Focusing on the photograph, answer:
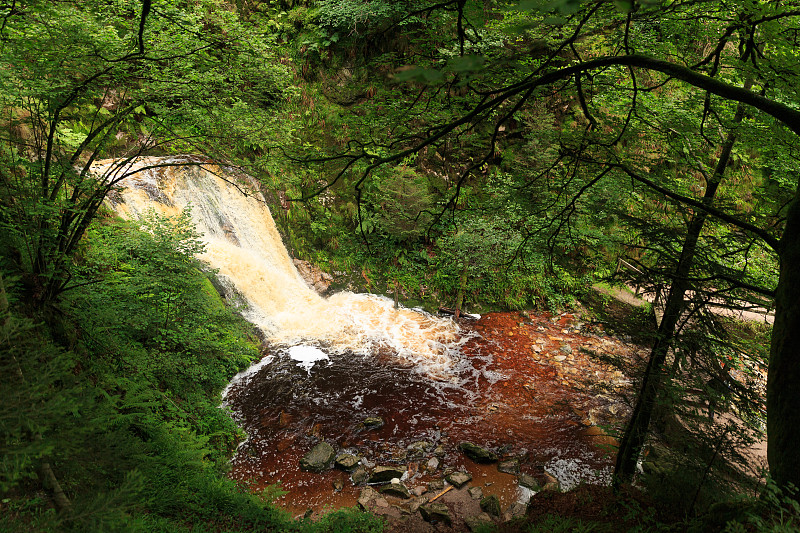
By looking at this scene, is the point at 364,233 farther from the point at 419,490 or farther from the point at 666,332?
the point at 419,490

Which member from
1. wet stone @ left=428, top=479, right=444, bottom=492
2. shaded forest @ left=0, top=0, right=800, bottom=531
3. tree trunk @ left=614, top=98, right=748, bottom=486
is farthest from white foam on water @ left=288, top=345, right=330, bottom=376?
tree trunk @ left=614, top=98, right=748, bottom=486

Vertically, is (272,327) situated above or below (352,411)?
above

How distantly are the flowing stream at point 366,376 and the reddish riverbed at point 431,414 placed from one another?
3 centimetres

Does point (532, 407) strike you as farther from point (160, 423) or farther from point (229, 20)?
point (229, 20)

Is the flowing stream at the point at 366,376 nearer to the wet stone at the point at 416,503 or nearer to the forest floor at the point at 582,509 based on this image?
the wet stone at the point at 416,503

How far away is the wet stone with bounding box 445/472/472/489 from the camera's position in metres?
5.90

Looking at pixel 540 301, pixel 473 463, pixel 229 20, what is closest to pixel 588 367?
pixel 540 301

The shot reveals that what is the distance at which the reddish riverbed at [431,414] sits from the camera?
6.02 metres

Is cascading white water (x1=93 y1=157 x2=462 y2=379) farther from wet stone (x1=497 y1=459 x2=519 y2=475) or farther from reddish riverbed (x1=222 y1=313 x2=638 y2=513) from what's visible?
wet stone (x1=497 y1=459 x2=519 y2=475)

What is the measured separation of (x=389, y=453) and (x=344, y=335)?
395 centimetres

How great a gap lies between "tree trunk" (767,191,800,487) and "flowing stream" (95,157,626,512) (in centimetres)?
474

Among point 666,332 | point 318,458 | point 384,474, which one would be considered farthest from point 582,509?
point 318,458

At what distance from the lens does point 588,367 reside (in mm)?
9266

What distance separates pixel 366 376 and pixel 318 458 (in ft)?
8.31
